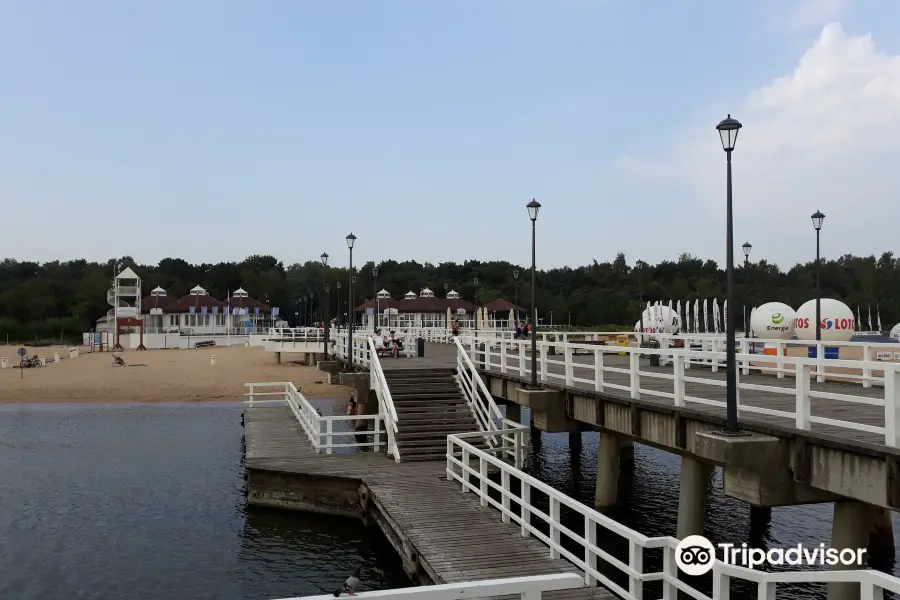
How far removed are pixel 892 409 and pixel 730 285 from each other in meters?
2.56

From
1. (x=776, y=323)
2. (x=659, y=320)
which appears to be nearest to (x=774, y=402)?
(x=776, y=323)

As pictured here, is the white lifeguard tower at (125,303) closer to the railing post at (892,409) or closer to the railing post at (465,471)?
the railing post at (465,471)

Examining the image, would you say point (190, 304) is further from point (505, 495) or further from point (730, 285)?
point (730, 285)

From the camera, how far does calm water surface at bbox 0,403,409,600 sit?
14.0 metres

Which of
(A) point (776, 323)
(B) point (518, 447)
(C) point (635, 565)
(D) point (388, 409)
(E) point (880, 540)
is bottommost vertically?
(E) point (880, 540)

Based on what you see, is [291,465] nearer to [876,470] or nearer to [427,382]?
[427,382]

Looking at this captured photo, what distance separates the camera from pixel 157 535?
16984 millimetres

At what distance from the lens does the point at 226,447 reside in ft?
96.2

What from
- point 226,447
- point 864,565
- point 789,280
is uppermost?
point 789,280

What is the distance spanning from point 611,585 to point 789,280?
373 feet

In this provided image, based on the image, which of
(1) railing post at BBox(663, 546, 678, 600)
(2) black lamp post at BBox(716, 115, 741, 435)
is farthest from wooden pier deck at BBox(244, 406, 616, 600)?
(2) black lamp post at BBox(716, 115, 741, 435)

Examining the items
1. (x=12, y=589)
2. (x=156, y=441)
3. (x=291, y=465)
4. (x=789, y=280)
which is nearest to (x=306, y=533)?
(x=291, y=465)

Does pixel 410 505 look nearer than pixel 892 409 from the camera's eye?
No

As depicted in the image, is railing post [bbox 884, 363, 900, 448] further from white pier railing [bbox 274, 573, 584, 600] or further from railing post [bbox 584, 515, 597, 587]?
white pier railing [bbox 274, 573, 584, 600]
